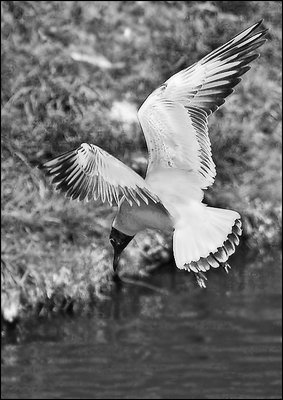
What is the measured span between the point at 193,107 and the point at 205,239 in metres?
0.65

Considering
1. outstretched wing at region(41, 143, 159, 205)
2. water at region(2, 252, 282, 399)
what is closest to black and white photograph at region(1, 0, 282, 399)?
water at region(2, 252, 282, 399)

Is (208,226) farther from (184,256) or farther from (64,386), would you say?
(64,386)

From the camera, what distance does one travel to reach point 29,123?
1098 cm

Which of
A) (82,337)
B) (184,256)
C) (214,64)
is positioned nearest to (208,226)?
(184,256)

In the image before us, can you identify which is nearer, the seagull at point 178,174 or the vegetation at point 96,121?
the seagull at point 178,174

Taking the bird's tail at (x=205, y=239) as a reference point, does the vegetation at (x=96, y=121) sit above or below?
above

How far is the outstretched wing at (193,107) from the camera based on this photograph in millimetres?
3809

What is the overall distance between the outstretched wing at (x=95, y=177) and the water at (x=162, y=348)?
658cm

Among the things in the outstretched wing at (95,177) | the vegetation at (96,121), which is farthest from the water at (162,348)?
the outstretched wing at (95,177)

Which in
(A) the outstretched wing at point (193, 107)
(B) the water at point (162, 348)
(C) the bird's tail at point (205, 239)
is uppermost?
(A) the outstretched wing at point (193, 107)

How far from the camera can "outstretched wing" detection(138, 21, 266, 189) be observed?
3.81 meters

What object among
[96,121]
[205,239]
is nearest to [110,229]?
[96,121]

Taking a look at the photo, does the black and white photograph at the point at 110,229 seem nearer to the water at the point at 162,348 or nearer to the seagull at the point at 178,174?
the water at the point at 162,348

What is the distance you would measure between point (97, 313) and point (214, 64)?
7.65 m
